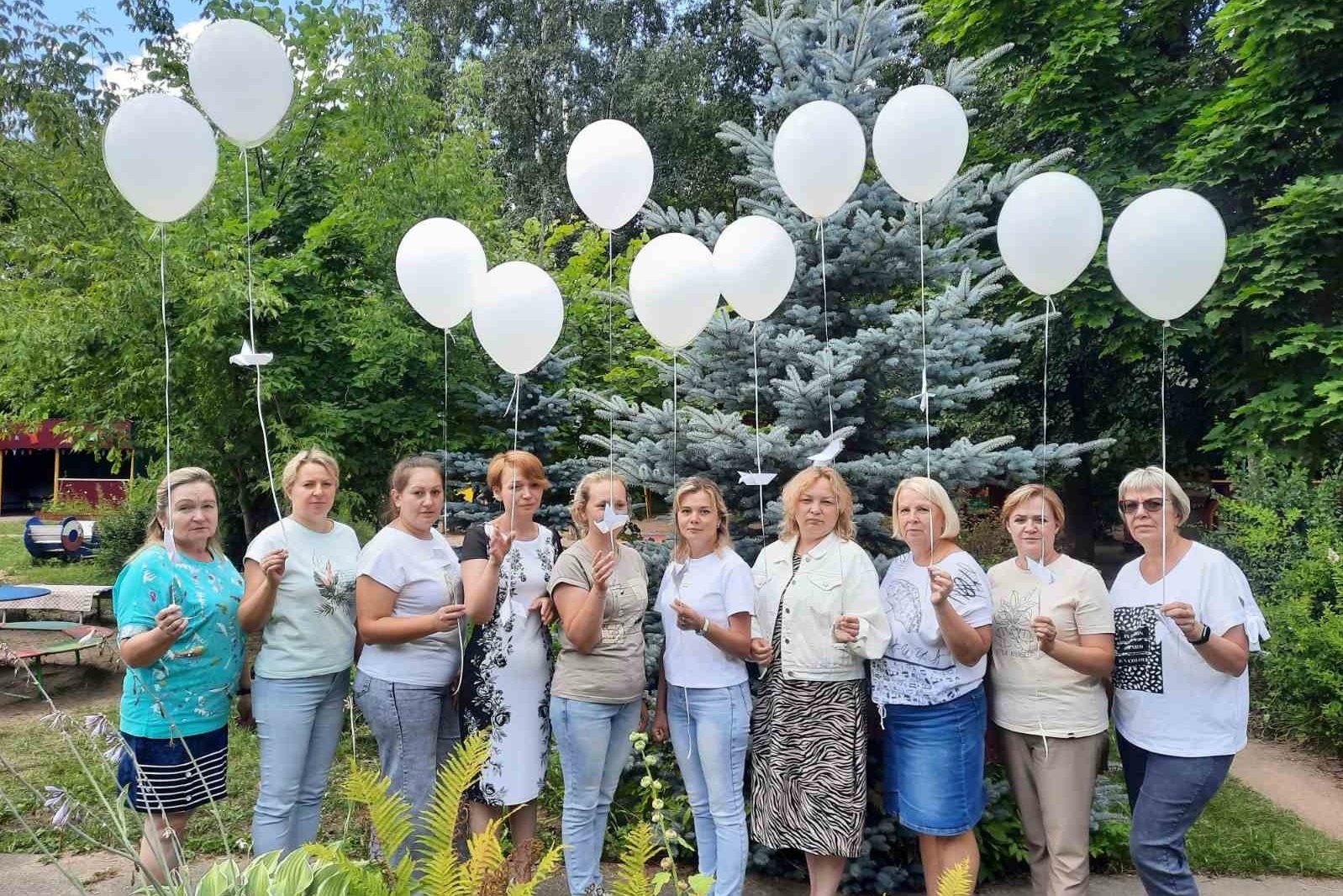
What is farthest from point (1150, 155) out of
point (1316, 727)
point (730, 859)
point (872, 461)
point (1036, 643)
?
point (730, 859)

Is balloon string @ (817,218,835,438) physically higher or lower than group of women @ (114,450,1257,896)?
higher

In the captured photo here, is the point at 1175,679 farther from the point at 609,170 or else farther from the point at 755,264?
the point at 609,170

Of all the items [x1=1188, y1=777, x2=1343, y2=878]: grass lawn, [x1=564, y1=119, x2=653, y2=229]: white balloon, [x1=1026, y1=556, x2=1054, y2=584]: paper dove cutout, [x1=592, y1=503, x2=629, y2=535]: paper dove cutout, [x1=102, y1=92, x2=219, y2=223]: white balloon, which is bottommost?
[x1=1188, y1=777, x2=1343, y2=878]: grass lawn

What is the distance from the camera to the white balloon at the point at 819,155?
328 cm

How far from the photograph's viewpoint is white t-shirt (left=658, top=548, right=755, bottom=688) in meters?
2.97

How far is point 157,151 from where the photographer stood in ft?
9.21

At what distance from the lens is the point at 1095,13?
9.23 metres

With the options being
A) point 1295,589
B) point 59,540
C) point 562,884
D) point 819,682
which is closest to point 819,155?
point 819,682

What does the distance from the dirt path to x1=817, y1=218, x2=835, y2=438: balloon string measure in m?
3.46

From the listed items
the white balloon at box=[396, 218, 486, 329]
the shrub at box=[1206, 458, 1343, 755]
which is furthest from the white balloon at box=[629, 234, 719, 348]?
the shrub at box=[1206, 458, 1343, 755]

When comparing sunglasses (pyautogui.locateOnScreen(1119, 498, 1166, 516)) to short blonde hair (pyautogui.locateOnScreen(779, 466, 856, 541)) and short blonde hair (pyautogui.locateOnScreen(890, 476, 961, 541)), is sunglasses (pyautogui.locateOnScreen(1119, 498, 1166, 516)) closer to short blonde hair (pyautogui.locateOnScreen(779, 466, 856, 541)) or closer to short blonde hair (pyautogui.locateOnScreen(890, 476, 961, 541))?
short blonde hair (pyautogui.locateOnScreen(890, 476, 961, 541))

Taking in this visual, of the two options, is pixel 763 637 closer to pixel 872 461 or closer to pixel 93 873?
pixel 872 461

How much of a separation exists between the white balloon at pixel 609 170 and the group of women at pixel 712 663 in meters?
1.23

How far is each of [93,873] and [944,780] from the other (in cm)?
360
